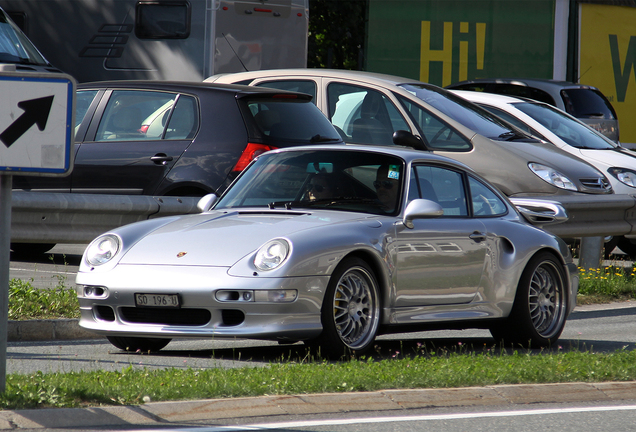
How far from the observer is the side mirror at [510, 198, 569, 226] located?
9391 mm

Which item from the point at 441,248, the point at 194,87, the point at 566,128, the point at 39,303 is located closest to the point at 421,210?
the point at 441,248

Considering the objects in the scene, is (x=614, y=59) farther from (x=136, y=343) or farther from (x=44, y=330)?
(x=136, y=343)

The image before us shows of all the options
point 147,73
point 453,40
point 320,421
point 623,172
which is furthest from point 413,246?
point 453,40

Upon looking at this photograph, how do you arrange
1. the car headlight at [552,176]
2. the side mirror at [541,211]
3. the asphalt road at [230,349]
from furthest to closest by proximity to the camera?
the car headlight at [552,176]
the side mirror at [541,211]
the asphalt road at [230,349]

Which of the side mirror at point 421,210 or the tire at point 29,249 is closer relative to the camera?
the side mirror at point 421,210

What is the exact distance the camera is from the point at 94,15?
16.9m

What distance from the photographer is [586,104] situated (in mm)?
18391

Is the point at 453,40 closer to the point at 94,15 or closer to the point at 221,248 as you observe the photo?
the point at 94,15

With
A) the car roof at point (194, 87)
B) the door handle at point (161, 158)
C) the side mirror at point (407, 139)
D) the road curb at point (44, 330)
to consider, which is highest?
the car roof at point (194, 87)

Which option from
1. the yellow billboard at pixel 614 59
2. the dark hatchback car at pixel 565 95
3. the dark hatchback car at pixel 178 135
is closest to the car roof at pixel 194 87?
the dark hatchback car at pixel 178 135

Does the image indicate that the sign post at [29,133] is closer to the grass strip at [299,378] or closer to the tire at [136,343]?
the grass strip at [299,378]

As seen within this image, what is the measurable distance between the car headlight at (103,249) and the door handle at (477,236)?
8.27ft

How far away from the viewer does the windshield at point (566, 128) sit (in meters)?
14.6

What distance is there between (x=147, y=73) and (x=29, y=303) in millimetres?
8611
